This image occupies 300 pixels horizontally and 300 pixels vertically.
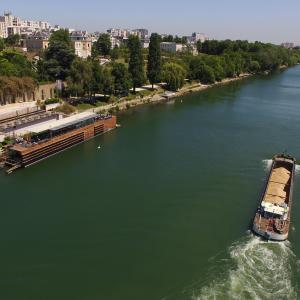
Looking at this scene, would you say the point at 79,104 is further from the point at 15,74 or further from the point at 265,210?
the point at 265,210

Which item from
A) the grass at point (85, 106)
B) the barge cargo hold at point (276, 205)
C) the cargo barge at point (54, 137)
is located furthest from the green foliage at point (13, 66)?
the barge cargo hold at point (276, 205)

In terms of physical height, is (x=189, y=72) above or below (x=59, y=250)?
above

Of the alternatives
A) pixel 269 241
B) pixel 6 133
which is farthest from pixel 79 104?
pixel 269 241

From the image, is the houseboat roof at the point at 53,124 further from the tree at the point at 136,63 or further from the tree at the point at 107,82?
the tree at the point at 136,63

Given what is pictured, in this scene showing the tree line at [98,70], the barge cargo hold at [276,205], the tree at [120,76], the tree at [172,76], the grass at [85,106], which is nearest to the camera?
the barge cargo hold at [276,205]

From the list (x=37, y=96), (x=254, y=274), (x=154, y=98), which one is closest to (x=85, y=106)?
(x=37, y=96)

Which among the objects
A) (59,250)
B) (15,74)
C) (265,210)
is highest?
(15,74)

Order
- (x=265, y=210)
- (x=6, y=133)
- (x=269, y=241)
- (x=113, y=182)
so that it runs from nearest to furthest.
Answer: (x=269, y=241) < (x=265, y=210) < (x=113, y=182) < (x=6, y=133)

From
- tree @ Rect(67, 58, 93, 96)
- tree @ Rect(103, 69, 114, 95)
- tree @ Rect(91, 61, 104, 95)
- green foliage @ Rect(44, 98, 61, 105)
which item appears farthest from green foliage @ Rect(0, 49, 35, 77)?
tree @ Rect(103, 69, 114, 95)
